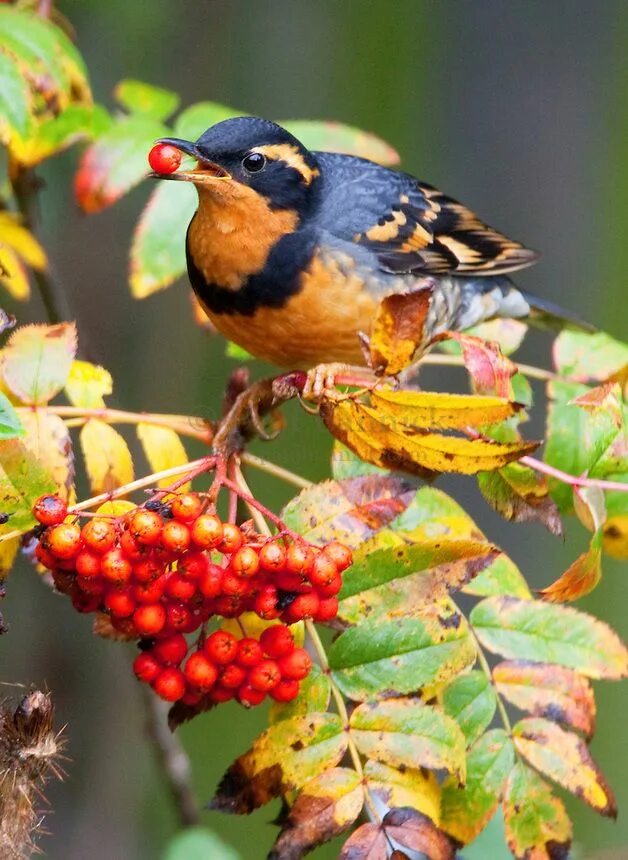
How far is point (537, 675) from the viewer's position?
128cm

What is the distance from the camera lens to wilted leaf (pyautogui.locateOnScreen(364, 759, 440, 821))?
1.12 metres

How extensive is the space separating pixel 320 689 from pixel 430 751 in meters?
Answer: 0.14

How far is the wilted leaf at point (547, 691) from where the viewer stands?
1.26 m

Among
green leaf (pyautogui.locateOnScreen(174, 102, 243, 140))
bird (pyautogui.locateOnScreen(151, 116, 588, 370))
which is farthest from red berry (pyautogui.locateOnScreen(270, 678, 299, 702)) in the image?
green leaf (pyautogui.locateOnScreen(174, 102, 243, 140))

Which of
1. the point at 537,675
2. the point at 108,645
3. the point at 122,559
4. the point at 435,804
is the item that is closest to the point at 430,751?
the point at 435,804

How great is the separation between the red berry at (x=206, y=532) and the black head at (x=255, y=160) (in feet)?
2.09

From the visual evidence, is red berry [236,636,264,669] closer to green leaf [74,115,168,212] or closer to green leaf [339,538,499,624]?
green leaf [339,538,499,624]

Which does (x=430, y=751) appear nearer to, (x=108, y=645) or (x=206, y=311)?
(x=206, y=311)

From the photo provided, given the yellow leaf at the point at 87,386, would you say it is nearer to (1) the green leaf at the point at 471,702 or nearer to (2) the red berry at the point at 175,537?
(2) the red berry at the point at 175,537

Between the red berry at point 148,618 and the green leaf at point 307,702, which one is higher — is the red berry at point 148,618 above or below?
above

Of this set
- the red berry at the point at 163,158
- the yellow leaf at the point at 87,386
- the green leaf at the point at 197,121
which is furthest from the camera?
the green leaf at the point at 197,121

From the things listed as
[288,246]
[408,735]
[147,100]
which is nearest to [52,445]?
[408,735]

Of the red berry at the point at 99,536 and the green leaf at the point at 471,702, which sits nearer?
the red berry at the point at 99,536

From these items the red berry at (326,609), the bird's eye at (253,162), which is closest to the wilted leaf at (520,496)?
the red berry at (326,609)
